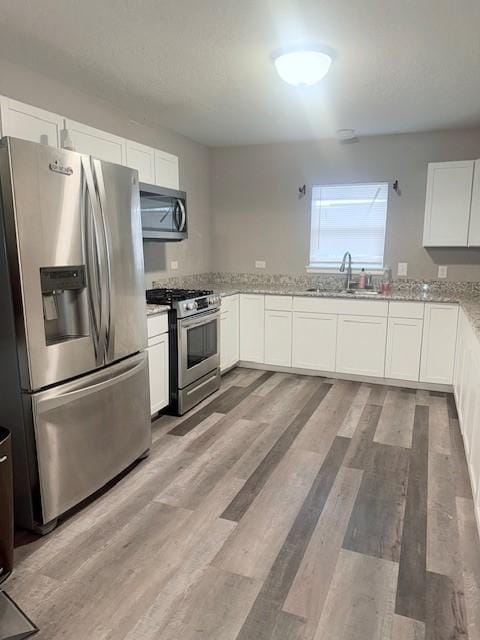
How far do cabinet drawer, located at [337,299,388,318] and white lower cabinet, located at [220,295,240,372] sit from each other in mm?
1053

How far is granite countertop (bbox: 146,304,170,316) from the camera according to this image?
306 cm

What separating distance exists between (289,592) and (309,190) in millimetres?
3975

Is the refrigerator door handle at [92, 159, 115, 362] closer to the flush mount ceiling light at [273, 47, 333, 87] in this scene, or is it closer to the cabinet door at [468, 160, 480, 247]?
the flush mount ceiling light at [273, 47, 333, 87]

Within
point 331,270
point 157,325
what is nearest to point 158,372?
point 157,325

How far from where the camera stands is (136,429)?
260 centimetres

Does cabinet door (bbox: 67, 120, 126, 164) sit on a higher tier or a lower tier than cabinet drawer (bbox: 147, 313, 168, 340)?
higher

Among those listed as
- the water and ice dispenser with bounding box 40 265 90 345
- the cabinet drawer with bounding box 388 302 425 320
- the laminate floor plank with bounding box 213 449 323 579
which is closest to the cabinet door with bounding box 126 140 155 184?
the water and ice dispenser with bounding box 40 265 90 345

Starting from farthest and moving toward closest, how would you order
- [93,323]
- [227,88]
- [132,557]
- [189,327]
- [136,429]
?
[189,327]
[227,88]
[136,429]
[93,323]
[132,557]

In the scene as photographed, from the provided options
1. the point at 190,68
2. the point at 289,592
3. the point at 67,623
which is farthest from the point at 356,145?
the point at 67,623

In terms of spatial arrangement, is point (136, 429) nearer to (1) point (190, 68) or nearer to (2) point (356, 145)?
(1) point (190, 68)

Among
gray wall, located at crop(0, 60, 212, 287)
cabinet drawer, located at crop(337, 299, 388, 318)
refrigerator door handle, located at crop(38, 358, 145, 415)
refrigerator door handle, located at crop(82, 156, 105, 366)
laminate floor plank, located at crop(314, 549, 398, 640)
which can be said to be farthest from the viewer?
cabinet drawer, located at crop(337, 299, 388, 318)

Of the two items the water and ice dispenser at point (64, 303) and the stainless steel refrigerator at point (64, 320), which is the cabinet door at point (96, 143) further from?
the water and ice dispenser at point (64, 303)

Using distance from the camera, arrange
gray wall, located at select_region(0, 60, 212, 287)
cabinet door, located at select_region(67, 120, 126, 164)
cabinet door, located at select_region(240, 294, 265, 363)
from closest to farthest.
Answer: cabinet door, located at select_region(67, 120, 126, 164)
gray wall, located at select_region(0, 60, 212, 287)
cabinet door, located at select_region(240, 294, 265, 363)

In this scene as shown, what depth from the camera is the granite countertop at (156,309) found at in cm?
306
